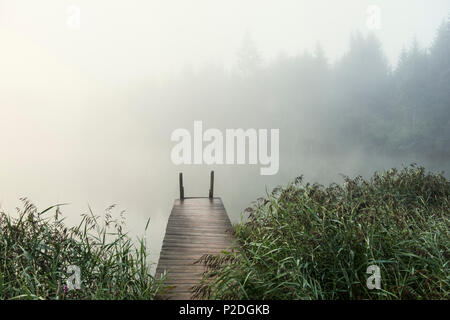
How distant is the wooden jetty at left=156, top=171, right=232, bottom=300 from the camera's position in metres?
4.04

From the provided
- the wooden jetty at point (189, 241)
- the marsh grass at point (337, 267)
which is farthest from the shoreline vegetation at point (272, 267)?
the wooden jetty at point (189, 241)

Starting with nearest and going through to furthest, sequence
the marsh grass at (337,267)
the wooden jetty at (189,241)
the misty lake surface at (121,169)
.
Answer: the marsh grass at (337,267) → the wooden jetty at (189,241) → the misty lake surface at (121,169)

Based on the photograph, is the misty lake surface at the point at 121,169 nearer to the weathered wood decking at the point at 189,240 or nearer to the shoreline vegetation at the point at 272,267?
the shoreline vegetation at the point at 272,267

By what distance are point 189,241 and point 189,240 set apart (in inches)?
2.5

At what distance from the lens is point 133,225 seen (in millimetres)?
11250

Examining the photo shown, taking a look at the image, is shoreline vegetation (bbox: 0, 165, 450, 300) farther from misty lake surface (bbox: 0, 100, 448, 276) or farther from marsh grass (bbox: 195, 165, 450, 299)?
misty lake surface (bbox: 0, 100, 448, 276)

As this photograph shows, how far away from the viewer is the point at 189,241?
5738 mm

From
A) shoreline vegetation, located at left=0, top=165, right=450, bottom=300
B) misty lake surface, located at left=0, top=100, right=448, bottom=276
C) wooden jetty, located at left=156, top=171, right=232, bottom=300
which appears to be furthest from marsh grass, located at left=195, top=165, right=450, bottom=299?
misty lake surface, located at left=0, top=100, right=448, bottom=276

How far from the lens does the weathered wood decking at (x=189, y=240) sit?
160 inches

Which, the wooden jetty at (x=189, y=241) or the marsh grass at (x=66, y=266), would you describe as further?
the wooden jetty at (x=189, y=241)

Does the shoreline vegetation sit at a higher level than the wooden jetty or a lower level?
higher

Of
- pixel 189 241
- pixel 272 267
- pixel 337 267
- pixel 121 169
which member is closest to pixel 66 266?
pixel 272 267

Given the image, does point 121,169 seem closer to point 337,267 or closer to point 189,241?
point 189,241
